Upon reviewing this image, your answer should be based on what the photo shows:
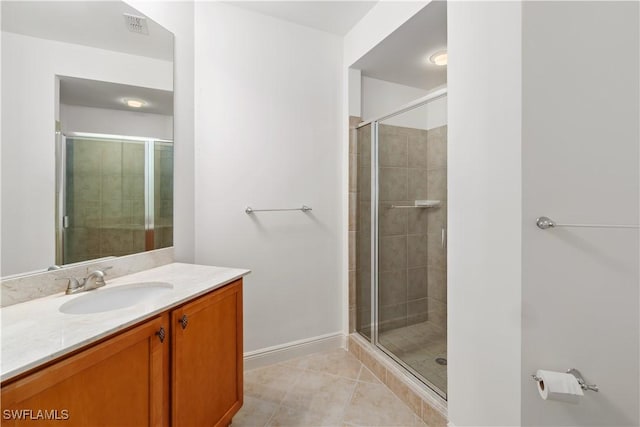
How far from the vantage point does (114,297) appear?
50.9 inches

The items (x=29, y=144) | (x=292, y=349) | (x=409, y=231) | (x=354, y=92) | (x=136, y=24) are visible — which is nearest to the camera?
(x=29, y=144)

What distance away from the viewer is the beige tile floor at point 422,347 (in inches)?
65.8

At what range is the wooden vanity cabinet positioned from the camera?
0.72 m

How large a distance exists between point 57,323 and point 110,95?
42.7 inches

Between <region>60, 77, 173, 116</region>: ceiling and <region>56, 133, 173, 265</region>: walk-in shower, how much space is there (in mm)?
153

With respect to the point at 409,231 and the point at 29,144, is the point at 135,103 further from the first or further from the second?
the point at 409,231

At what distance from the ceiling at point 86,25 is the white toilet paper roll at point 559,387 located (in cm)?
230

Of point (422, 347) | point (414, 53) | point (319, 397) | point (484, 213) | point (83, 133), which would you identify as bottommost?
point (319, 397)

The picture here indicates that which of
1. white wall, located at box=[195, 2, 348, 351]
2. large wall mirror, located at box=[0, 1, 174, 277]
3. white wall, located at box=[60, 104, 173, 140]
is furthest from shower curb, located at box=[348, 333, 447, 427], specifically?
white wall, located at box=[60, 104, 173, 140]

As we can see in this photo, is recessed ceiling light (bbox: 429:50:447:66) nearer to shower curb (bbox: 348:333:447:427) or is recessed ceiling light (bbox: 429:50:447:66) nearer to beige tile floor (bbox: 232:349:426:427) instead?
shower curb (bbox: 348:333:447:427)

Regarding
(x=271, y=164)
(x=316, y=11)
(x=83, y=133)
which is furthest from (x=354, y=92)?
(x=83, y=133)

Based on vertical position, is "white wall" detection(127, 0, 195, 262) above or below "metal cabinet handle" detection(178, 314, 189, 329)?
above

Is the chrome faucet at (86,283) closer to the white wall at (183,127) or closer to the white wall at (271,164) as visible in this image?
the white wall at (183,127)

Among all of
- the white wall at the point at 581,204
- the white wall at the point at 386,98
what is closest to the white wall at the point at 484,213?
the white wall at the point at 581,204
